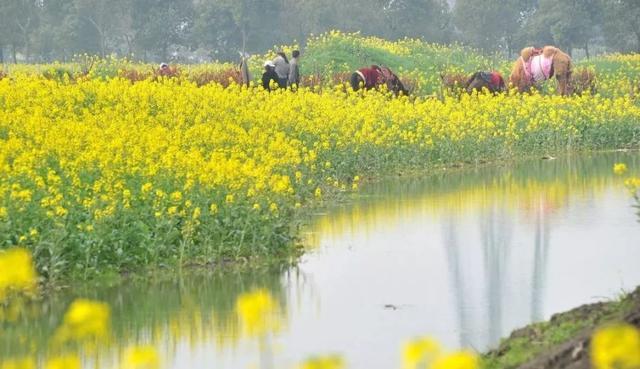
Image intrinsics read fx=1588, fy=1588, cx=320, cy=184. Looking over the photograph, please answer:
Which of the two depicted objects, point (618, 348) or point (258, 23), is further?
point (258, 23)

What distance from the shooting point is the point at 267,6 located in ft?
291

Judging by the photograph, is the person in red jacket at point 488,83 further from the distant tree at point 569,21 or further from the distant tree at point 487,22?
the distant tree at point 487,22

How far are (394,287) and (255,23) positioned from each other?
77156mm

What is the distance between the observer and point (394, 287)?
38.8ft

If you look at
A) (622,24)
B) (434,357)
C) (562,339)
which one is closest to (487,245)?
(562,339)

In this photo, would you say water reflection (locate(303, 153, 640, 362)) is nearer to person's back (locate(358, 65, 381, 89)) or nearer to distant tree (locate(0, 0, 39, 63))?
person's back (locate(358, 65, 381, 89))

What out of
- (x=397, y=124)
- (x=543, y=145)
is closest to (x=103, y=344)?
(x=397, y=124)

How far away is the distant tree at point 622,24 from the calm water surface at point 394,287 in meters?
62.2

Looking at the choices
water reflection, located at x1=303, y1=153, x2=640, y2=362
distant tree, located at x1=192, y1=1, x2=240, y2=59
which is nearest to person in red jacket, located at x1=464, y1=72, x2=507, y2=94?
water reflection, located at x1=303, y1=153, x2=640, y2=362

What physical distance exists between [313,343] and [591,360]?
3.36m

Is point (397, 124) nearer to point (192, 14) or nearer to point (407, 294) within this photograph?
point (407, 294)

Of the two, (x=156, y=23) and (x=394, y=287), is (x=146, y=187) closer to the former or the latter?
(x=394, y=287)

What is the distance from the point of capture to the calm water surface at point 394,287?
9578 millimetres

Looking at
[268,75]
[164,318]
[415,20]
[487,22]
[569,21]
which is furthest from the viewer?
[487,22]
